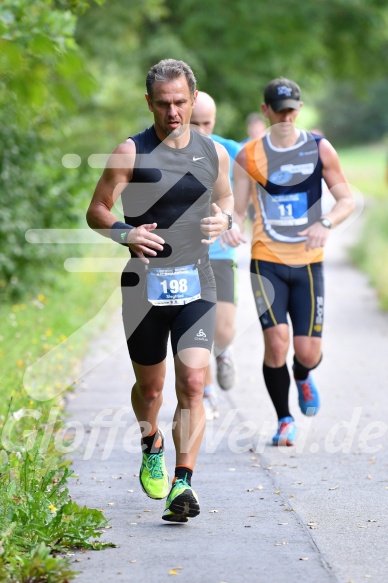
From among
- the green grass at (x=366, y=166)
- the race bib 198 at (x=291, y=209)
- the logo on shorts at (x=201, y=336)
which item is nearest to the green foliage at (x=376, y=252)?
the race bib 198 at (x=291, y=209)

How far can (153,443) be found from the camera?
612 cm

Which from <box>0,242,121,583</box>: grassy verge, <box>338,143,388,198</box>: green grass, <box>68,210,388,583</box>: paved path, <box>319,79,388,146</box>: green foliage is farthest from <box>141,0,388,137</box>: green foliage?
<box>319,79,388,146</box>: green foliage

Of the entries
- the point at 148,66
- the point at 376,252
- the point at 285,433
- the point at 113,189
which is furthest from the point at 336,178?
the point at 148,66

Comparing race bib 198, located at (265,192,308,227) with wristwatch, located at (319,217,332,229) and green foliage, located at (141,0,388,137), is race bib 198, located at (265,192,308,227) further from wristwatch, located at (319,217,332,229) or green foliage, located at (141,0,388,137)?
green foliage, located at (141,0,388,137)

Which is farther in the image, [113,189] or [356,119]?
[356,119]

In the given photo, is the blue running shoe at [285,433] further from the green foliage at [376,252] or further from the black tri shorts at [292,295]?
the green foliage at [376,252]

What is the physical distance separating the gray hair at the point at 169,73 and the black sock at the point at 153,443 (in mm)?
1685

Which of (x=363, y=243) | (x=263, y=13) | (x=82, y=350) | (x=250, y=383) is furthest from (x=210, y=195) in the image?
(x=263, y=13)

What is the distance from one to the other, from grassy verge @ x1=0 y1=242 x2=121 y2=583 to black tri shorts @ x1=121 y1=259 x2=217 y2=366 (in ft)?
2.18

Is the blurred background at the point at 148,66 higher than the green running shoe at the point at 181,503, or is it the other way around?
the blurred background at the point at 148,66

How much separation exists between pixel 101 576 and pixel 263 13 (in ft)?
81.6

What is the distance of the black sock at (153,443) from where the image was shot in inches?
241

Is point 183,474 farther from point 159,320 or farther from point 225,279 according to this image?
point 225,279

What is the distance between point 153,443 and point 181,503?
0.60m
